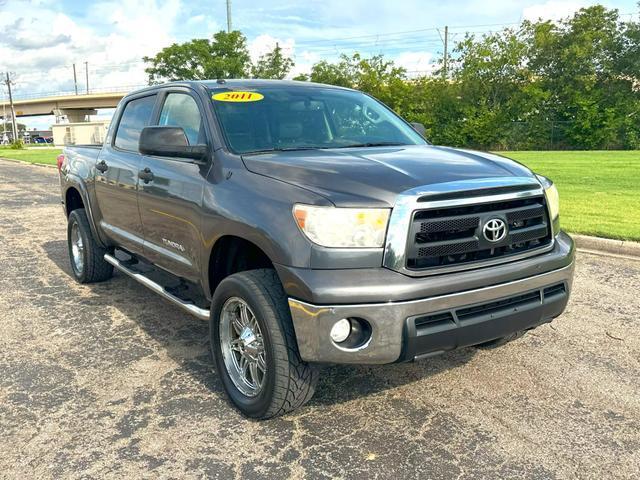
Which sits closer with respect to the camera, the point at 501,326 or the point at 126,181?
the point at 501,326

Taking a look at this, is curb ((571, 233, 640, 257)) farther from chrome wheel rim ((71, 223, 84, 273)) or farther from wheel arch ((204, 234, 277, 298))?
chrome wheel rim ((71, 223, 84, 273))

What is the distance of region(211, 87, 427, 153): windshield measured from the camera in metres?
3.80

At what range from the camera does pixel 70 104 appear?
88.4 meters

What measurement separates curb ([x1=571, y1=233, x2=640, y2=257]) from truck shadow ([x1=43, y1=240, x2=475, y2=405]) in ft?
12.2

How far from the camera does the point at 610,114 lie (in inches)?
1244

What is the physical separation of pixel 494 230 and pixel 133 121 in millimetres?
3427

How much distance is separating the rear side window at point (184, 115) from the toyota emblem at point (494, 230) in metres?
1.87

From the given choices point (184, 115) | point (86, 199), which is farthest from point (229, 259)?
point (86, 199)

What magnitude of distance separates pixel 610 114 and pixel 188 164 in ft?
108

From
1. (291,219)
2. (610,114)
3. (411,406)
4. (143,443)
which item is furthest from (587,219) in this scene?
(610,114)

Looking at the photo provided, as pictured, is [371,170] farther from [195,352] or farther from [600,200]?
[600,200]

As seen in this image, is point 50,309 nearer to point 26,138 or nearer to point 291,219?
point 291,219

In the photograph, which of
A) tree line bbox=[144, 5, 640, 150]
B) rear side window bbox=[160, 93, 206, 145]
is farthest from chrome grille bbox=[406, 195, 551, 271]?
tree line bbox=[144, 5, 640, 150]

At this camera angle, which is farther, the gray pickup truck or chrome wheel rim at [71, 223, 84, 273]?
chrome wheel rim at [71, 223, 84, 273]
